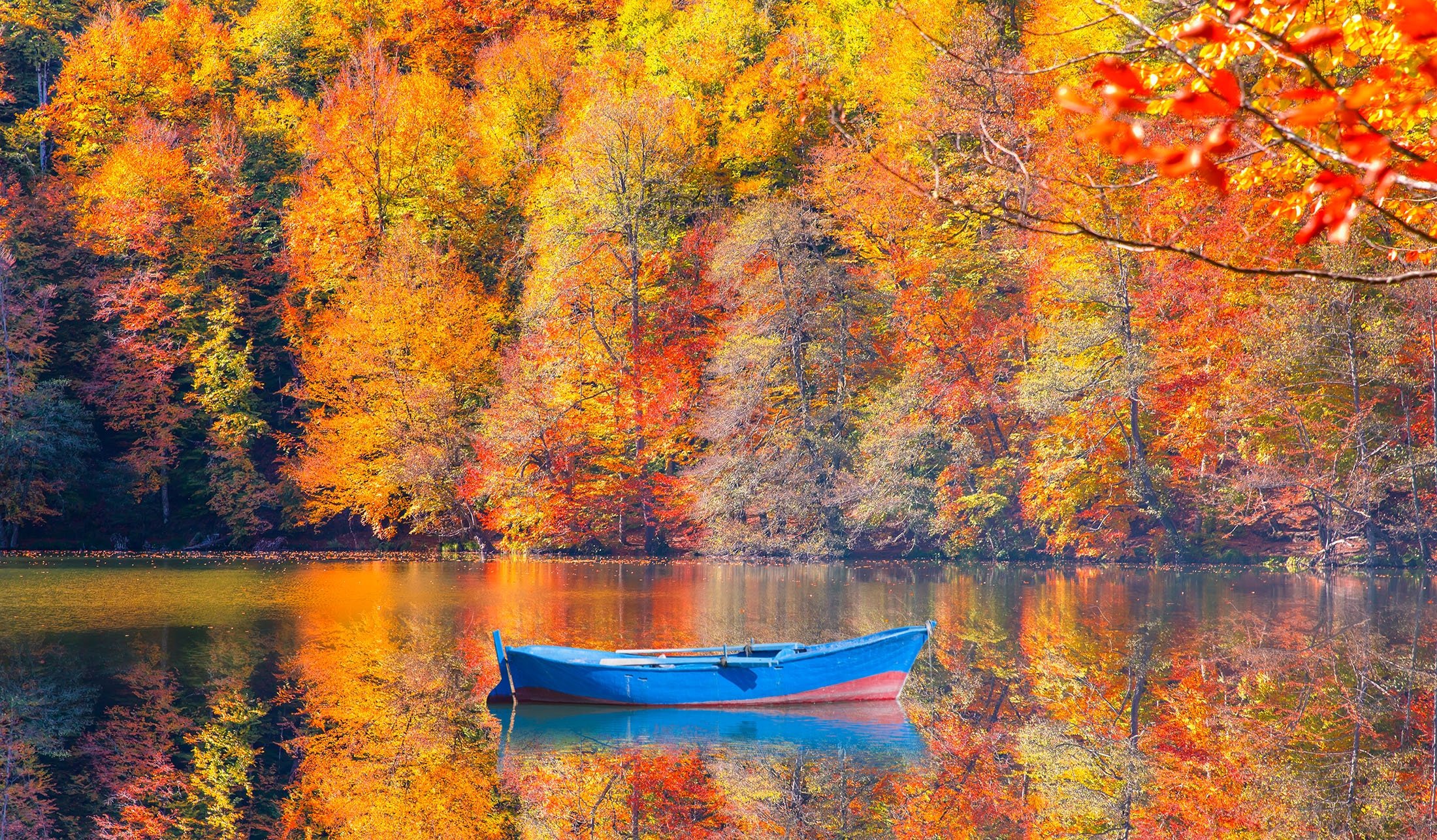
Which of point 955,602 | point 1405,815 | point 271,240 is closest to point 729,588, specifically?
point 955,602

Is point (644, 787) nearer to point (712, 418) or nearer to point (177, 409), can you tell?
point (712, 418)

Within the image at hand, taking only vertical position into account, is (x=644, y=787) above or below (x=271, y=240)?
below

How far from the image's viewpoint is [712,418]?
2973 centimetres

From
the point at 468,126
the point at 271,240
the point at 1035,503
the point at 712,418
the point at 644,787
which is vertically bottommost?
the point at 644,787

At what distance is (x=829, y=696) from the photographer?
13930mm

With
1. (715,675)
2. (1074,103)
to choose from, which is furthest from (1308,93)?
(715,675)

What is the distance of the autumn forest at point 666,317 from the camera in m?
26.8

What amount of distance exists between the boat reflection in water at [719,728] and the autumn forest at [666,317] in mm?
14250

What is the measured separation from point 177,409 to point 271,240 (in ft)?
20.8

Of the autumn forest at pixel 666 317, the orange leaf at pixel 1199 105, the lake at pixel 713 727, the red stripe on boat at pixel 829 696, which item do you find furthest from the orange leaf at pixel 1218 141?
the autumn forest at pixel 666 317

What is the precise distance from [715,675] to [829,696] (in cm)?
150

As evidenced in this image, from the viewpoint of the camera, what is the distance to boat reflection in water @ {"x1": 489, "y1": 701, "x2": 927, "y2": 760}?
1166cm

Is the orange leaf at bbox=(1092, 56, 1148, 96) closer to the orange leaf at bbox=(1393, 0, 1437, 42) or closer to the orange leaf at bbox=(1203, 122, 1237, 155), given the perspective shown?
the orange leaf at bbox=(1203, 122, 1237, 155)

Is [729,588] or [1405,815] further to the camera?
[729,588]
